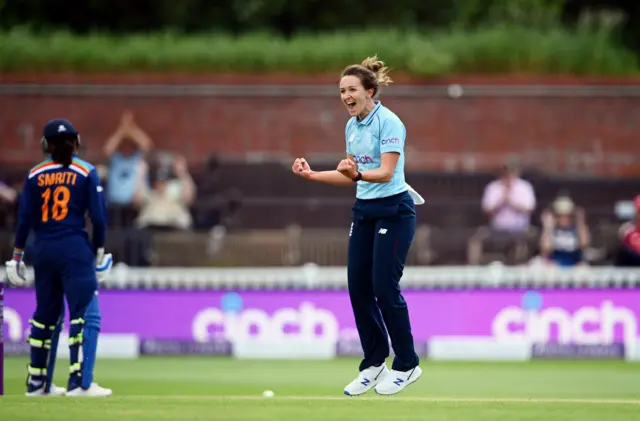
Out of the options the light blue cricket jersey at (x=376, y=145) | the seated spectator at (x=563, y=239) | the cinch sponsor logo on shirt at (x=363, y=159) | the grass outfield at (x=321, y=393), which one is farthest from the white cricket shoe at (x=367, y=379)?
the seated spectator at (x=563, y=239)

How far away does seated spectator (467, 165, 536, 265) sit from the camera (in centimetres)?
1719

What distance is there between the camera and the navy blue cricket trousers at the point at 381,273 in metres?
9.00

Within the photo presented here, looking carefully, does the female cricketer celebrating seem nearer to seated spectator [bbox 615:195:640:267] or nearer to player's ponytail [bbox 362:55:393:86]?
player's ponytail [bbox 362:55:393:86]

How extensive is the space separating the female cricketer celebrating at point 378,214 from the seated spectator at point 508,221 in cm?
798

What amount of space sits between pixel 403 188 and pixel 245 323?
7148mm

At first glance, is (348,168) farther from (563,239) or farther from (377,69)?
(563,239)

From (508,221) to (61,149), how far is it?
8469mm

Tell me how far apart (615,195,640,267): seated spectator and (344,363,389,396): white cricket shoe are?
7743 mm

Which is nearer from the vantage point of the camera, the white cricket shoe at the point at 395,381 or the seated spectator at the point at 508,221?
the white cricket shoe at the point at 395,381

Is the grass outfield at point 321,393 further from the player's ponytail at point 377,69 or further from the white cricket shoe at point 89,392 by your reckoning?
the player's ponytail at point 377,69

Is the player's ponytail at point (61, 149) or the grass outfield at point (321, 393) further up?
the player's ponytail at point (61, 149)

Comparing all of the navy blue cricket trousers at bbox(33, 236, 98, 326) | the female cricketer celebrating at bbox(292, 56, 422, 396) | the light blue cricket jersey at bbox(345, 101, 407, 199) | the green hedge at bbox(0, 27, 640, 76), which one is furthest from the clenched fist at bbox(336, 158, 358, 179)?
the green hedge at bbox(0, 27, 640, 76)

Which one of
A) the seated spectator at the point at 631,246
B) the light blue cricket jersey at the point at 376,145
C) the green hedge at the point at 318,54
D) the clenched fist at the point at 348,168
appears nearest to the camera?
the clenched fist at the point at 348,168

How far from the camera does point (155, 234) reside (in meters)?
16.9
